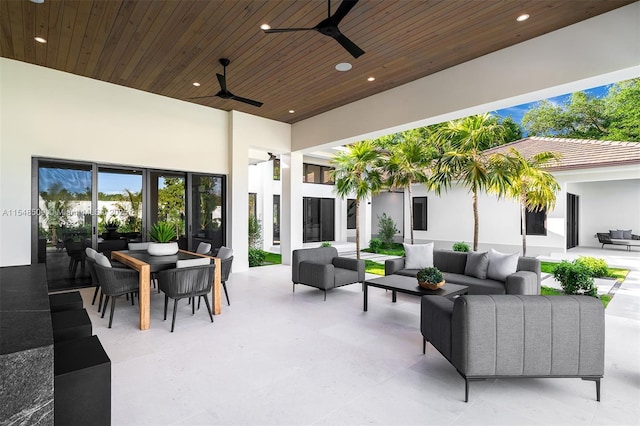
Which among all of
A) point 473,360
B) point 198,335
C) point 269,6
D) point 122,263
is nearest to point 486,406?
point 473,360

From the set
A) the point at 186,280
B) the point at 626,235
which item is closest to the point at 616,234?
the point at 626,235

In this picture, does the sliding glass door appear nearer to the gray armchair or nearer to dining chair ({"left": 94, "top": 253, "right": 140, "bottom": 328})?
dining chair ({"left": 94, "top": 253, "right": 140, "bottom": 328})

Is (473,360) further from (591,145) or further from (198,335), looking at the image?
(591,145)

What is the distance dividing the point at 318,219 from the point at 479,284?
9.98 m

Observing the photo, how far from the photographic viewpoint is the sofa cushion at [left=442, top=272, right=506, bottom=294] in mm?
4441

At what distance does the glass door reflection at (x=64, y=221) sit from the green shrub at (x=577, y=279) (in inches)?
321

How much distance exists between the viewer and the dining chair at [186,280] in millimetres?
3959

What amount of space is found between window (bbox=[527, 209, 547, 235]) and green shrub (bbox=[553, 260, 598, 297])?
665 cm

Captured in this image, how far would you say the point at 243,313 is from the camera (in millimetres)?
4602

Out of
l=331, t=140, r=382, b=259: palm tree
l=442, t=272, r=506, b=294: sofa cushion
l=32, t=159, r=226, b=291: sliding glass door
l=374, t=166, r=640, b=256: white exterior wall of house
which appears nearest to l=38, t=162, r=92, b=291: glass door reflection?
l=32, t=159, r=226, b=291: sliding glass door

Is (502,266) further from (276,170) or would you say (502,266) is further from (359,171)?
(276,170)

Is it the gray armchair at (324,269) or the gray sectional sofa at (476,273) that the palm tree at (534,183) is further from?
the gray armchair at (324,269)

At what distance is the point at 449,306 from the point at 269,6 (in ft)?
12.2

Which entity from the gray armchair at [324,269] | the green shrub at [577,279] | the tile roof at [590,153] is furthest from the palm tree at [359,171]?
the tile roof at [590,153]
